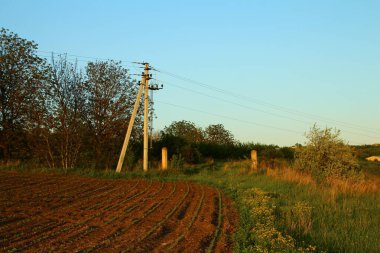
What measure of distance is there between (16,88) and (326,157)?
19729 mm

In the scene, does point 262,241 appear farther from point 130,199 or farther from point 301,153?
point 301,153

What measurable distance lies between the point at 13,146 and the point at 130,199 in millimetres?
16289

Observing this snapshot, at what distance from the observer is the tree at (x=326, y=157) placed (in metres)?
20.5

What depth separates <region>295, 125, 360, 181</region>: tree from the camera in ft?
67.4

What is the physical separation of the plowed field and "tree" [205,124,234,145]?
41179 millimetres

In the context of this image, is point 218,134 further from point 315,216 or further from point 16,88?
point 315,216

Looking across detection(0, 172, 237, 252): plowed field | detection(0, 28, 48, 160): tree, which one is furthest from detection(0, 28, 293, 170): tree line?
detection(0, 172, 237, 252): plowed field

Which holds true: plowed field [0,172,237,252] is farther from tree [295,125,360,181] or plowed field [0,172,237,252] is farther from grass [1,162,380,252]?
tree [295,125,360,181]

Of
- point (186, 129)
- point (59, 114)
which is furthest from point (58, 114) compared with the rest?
point (186, 129)

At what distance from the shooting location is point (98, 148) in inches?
1079

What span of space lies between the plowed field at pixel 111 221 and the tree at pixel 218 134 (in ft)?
135

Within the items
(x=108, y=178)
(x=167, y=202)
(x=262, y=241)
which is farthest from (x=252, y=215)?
(x=108, y=178)

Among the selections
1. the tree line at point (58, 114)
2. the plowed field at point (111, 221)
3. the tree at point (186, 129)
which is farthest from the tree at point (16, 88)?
the tree at point (186, 129)

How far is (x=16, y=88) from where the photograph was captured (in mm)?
26219
